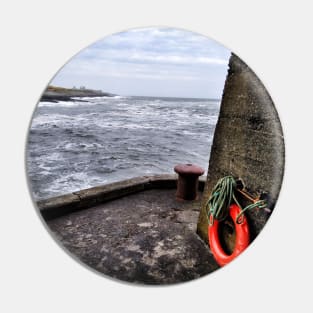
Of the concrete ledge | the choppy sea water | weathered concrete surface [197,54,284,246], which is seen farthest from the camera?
the concrete ledge

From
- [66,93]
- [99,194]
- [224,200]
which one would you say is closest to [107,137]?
[66,93]

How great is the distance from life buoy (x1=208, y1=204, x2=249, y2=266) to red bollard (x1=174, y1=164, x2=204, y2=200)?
0.63 m

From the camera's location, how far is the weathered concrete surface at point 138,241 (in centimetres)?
258

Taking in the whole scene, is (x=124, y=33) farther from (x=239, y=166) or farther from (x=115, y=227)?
(x=115, y=227)

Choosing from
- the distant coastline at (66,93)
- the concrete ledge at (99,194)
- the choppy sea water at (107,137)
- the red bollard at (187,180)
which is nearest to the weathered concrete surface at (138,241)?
the concrete ledge at (99,194)

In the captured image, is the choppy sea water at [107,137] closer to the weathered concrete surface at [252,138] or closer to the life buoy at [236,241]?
the weathered concrete surface at [252,138]

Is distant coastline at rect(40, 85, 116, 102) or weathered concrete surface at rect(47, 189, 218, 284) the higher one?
distant coastline at rect(40, 85, 116, 102)

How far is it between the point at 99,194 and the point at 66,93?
1.03m

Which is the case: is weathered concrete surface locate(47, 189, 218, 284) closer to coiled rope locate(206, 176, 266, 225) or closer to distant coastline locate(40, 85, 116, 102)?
coiled rope locate(206, 176, 266, 225)

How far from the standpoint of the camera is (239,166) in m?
2.61

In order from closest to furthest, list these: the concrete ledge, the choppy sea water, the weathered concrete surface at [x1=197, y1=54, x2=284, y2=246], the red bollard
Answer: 1. the weathered concrete surface at [x1=197, y1=54, x2=284, y2=246]
2. the choppy sea water
3. the concrete ledge
4. the red bollard

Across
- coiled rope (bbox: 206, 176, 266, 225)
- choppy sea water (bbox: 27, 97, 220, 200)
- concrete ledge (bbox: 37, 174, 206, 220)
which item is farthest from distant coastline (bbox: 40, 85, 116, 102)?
coiled rope (bbox: 206, 176, 266, 225)

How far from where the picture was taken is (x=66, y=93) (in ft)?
8.73

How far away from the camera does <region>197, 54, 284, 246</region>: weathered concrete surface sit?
2.50 m
